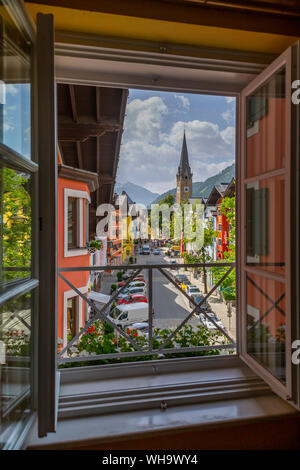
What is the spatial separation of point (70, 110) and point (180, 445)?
3387mm

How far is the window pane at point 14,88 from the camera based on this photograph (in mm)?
871

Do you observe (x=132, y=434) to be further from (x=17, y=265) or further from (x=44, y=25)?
(x=44, y=25)

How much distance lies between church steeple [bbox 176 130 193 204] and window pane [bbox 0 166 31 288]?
1.49m

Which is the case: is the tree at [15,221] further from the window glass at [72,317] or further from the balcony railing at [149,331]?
the window glass at [72,317]

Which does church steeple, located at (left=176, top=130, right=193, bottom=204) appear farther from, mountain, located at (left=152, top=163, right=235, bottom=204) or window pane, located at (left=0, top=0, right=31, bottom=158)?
window pane, located at (left=0, top=0, right=31, bottom=158)

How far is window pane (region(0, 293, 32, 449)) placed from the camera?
86 centimetres

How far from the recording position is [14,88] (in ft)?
3.10

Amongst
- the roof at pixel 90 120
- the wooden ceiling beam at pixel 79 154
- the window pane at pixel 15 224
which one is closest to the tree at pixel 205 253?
the roof at pixel 90 120

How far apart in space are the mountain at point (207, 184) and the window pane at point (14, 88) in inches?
58.2

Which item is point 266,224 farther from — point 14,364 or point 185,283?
point 14,364

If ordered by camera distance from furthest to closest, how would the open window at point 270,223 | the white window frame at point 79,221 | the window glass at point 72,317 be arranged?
the white window frame at point 79,221, the window glass at point 72,317, the open window at point 270,223

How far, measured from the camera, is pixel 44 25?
3.14ft

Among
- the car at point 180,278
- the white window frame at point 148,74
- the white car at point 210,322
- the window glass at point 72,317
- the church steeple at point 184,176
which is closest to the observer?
the white window frame at point 148,74

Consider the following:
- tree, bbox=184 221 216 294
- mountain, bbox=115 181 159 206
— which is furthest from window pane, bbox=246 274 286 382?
mountain, bbox=115 181 159 206
